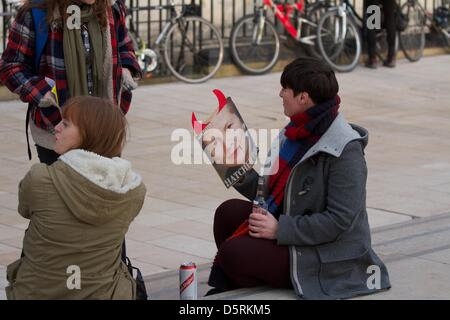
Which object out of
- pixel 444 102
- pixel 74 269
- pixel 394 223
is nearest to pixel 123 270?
pixel 74 269

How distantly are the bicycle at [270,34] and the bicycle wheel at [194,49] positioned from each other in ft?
0.95

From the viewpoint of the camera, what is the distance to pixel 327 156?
5508mm

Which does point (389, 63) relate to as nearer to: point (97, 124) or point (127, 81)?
point (127, 81)

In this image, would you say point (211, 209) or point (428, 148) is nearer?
point (211, 209)

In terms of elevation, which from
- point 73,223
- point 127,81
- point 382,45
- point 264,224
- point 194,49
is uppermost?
point 127,81

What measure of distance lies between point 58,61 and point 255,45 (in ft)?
29.6

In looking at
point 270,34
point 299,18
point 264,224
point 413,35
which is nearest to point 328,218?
point 264,224

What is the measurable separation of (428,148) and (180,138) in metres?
2.22

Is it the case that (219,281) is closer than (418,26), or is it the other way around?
(219,281)

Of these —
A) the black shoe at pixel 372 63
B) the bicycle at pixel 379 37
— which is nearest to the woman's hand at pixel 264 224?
the black shoe at pixel 372 63

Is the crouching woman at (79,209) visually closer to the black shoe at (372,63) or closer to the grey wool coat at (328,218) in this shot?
the grey wool coat at (328,218)

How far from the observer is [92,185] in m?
4.79

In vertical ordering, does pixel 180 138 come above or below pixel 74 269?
below
